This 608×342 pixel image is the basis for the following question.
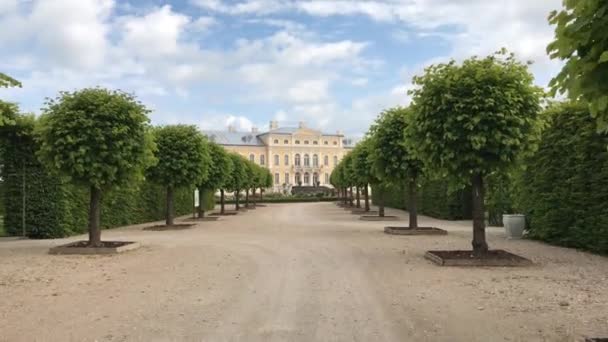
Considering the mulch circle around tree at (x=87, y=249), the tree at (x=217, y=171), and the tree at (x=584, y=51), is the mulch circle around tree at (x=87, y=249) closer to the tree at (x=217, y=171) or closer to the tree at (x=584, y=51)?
the tree at (x=584, y=51)

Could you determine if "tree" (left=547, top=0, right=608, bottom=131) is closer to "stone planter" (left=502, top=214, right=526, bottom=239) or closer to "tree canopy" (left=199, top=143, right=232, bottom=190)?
"stone planter" (left=502, top=214, right=526, bottom=239)

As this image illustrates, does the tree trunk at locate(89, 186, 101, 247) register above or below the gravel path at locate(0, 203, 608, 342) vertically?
above

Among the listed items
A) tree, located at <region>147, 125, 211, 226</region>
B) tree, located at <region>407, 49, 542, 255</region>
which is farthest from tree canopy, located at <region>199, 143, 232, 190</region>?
tree, located at <region>407, 49, 542, 255</region>

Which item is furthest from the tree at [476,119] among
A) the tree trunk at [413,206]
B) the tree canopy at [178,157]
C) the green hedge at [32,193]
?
the tree canopy at [178,157]

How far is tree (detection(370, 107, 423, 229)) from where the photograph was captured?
1781cm

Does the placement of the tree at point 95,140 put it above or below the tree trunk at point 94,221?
above

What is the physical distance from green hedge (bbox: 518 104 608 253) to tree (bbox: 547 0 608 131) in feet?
25.5

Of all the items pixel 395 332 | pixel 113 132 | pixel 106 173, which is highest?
pixel 113 132

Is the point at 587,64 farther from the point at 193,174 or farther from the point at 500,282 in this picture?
the point at 193,174

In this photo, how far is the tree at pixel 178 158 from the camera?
20.3 meters

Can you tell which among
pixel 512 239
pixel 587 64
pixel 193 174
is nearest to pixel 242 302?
pixel 587 64

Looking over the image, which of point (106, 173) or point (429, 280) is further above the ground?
point (106, 173)

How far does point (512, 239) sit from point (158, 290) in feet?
34.0

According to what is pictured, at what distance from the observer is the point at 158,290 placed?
8000 mm
